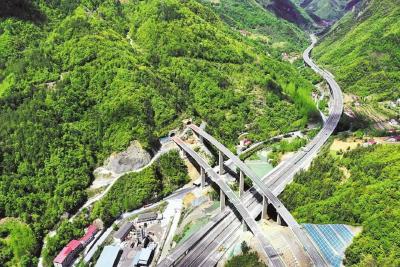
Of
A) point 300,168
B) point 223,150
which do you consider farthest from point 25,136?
point 300,168

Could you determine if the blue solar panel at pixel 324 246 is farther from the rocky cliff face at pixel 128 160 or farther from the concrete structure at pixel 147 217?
the rocky cliff face at pixel 128 160

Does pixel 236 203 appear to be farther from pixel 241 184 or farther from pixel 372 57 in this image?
pixel 372 57

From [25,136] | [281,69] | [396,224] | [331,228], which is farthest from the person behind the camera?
[281,69]

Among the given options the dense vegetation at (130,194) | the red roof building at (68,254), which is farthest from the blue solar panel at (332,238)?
the red roof building at (68,254)

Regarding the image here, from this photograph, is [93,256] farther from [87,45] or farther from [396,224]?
[87,45]

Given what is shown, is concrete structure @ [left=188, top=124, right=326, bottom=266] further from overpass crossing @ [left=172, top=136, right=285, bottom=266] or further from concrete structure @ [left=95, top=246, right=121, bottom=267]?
concrete structure @ [left=95, top=246, right=121, bottom=267]

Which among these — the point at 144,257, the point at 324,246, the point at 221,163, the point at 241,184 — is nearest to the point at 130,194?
the point at 144,257
